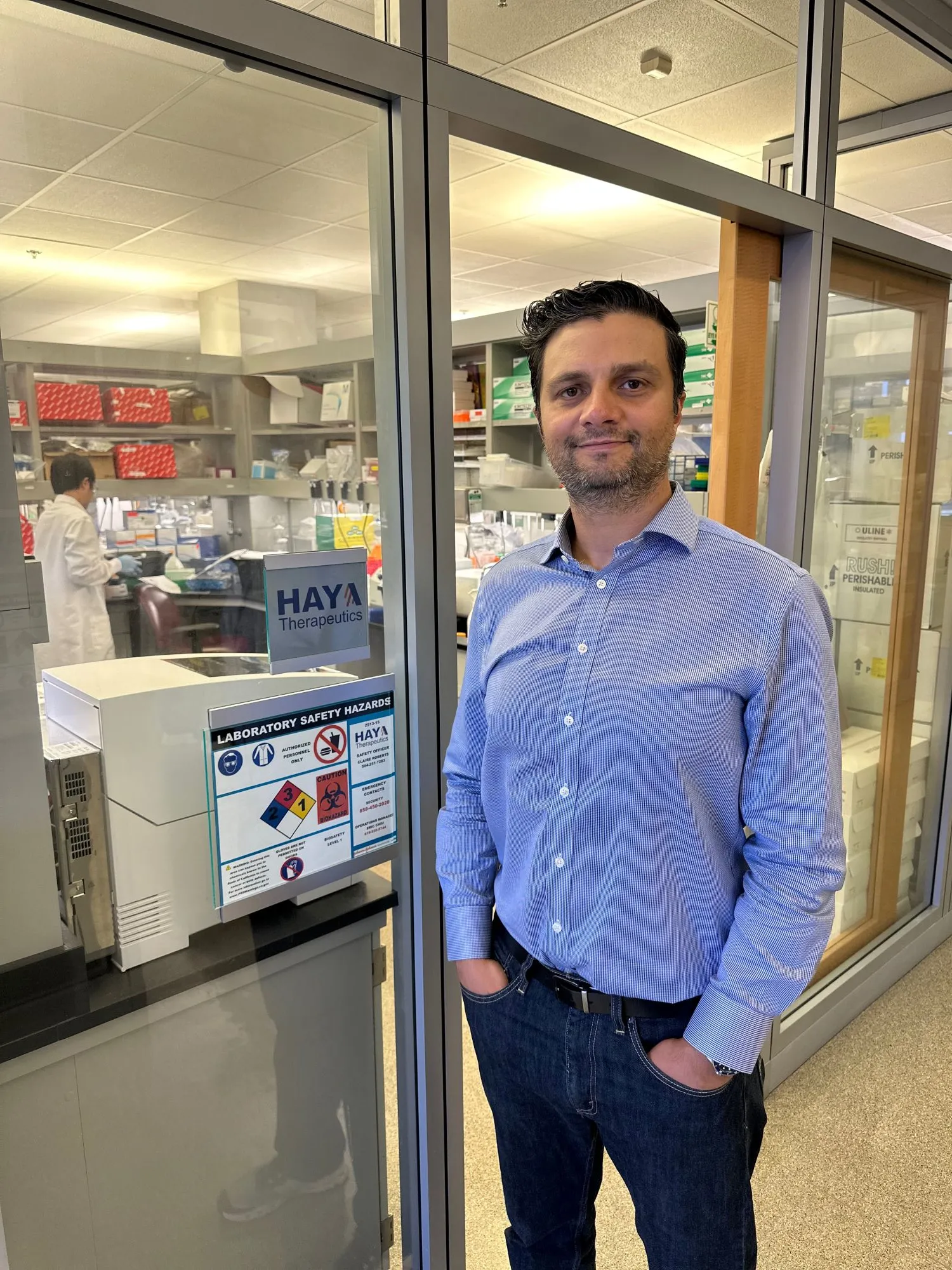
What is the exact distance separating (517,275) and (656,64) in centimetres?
702

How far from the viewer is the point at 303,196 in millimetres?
1323

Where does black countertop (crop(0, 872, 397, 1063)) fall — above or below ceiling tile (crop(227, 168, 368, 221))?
below

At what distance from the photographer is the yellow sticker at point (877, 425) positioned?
270 centimetres

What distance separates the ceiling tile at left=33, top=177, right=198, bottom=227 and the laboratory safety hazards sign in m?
0.69

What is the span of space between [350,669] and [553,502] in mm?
2476

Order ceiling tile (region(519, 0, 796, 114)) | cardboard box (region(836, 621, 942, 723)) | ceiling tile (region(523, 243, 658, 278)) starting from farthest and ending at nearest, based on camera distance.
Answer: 1. ceiling tile (region(523, 243, 658, 278))
2. cardboard box (region(836, 621, 942, 723))
3. ceiling tile (region(519, 0, 796, 114))

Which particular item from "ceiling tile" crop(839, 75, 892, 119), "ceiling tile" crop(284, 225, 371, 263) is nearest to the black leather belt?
"ceiling tile" crop(284, 225, 371, 263)

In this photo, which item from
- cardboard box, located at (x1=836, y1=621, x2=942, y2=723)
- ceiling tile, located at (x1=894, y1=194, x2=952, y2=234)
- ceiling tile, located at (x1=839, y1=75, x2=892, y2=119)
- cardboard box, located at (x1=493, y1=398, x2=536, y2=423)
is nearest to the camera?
ceiling tile, located at (x1=839, y1=75, x2=892, y2=119)

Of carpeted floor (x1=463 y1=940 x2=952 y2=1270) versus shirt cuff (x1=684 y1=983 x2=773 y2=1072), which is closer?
shirt cuff (x1=684 y1=983 x2=773 y2=1072)

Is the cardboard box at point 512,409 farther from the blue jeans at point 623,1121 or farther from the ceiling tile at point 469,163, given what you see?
the blue jeans at point 623,1121

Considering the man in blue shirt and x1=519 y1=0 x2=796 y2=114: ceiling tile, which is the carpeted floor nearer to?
the man in blue shirt

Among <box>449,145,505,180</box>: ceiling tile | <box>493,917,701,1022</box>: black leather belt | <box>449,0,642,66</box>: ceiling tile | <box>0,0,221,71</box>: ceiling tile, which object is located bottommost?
<box>493,917,701,1022</box>: black leather belt

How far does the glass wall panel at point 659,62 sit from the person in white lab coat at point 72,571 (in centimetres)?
88

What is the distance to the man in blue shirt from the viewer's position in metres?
1.12
